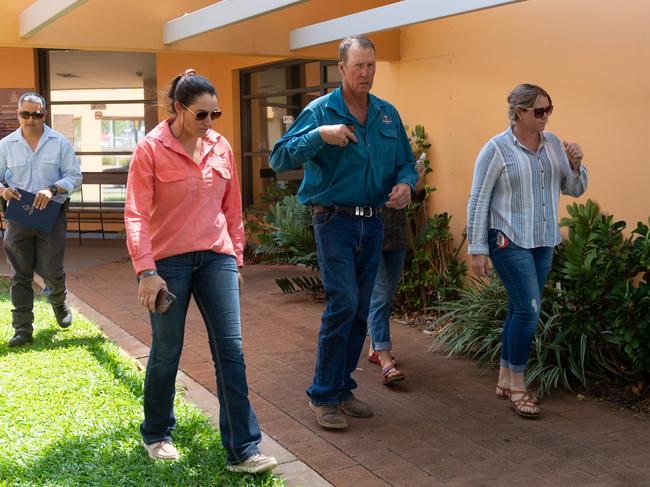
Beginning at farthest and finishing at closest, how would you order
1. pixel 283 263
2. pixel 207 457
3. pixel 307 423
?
pixel 283 263
pixel 307 423
pixel 207 457

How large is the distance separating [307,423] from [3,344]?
124 inches

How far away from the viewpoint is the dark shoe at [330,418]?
192 inches

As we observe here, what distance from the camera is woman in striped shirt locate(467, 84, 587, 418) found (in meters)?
5.08

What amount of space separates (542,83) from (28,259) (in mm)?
4351

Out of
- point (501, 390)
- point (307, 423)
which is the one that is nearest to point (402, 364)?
point (501, 390)

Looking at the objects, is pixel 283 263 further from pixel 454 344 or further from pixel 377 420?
pixel 377 420

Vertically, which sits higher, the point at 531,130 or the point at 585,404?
the point at 531,130

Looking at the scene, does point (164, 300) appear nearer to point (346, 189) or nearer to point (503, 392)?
point (346, 189)

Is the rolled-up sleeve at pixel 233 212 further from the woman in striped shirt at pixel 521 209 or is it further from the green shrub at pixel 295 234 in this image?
the green shrub at pixel 295 234

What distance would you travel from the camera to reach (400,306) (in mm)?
8133

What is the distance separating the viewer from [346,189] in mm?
4840

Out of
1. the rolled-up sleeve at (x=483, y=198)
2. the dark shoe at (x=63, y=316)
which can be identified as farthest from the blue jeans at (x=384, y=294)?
the dark shoe at (x=63, y=316)

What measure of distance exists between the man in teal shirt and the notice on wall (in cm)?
1104

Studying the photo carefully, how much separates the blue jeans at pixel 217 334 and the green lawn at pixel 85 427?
0.23m
